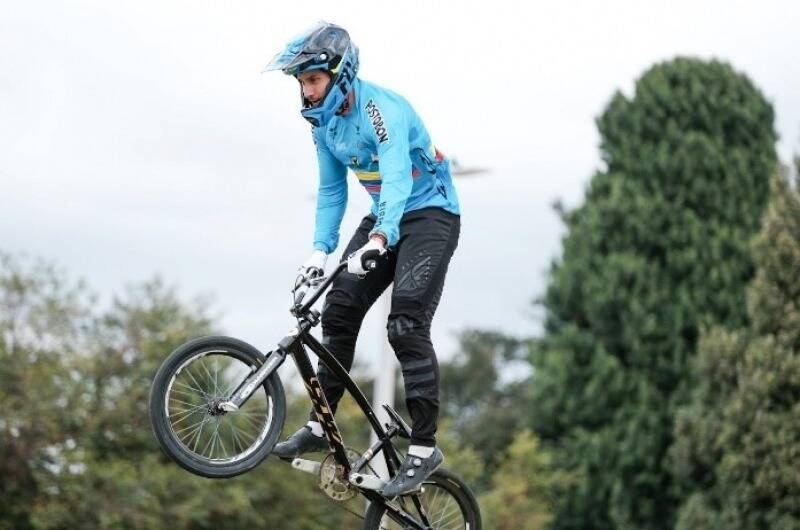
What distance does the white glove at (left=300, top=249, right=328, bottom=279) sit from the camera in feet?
25.5

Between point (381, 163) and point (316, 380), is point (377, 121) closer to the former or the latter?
point (381, 163)

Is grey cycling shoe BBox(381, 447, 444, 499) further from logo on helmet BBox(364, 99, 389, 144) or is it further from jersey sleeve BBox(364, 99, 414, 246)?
logo on helmet BBox(364, 99, 389, 144)

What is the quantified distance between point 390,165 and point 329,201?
871 millimetres

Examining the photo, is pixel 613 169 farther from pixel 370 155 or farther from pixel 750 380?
pixel 370 155

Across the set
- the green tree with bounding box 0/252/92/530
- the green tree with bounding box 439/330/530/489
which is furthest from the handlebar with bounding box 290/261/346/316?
the green tree with bounding box 439/330/530/489

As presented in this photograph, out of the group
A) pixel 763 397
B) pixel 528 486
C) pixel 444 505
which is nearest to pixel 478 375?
pixel 528 486

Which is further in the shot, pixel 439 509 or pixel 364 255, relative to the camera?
pixel 439 509

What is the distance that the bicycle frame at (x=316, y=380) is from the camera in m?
7.45

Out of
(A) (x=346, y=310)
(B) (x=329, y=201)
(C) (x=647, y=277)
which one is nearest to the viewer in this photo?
(A) (x=346, y=310)

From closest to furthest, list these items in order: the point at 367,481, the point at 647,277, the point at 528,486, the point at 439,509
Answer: the point at 367,481, the point at 439,509, the point at 647,277, the point at 528,486

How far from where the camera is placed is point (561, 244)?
34.4 m

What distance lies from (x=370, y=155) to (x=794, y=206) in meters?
19.4

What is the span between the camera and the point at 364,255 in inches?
290

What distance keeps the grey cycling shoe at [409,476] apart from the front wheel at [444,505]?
0.58 meters
